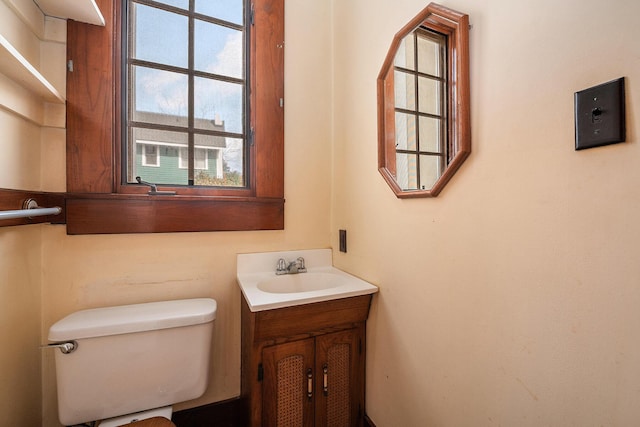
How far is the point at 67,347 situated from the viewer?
3.13 feet

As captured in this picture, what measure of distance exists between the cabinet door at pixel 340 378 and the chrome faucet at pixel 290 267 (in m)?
0.40

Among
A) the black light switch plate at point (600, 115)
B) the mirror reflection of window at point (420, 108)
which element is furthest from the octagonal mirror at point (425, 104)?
the black light switch plate at point (600, 115)

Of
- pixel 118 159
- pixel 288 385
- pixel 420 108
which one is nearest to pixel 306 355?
pixel 288 385

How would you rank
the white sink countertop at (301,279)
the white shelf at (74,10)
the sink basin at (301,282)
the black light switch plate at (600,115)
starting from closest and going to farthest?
the black light switch plate at (600,115)
the white shelf at (74,10)
the white sink countertop at (301,279)
the sink basin at (301,282)

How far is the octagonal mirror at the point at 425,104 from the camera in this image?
0.83m

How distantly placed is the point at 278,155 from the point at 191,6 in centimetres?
87

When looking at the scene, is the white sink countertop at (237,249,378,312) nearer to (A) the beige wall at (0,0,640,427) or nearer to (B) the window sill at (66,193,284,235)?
(A) the beige wall at (0,0,640,427)

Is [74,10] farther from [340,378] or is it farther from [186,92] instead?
[340,378]

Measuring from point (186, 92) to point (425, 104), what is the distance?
117 centimetres

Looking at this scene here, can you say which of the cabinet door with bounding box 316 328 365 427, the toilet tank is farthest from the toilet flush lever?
the cabinet door with bounding box 316 328 365 427

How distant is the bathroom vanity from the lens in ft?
3.63

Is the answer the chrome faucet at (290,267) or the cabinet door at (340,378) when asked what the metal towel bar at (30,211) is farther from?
the cabinet door at (340,378)

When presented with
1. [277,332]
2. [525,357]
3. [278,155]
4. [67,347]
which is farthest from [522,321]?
[67,347]

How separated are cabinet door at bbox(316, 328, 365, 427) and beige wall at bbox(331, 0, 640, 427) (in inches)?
8.4
